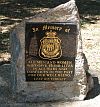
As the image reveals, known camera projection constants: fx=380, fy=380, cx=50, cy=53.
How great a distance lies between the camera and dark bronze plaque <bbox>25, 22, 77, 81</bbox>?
510 centimetres

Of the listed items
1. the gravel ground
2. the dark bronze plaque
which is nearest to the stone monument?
the dark bronze plaque

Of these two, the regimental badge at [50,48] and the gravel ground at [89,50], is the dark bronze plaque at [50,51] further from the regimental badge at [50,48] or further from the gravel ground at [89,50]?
the gravel ground at [89,50]

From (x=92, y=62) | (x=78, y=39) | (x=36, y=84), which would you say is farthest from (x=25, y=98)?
(x=92, y=62)

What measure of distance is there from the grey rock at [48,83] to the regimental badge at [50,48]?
244 millimetres

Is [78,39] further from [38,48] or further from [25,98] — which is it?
[25,98]

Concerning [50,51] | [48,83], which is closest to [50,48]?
[50,51]

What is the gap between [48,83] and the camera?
17.1 ft

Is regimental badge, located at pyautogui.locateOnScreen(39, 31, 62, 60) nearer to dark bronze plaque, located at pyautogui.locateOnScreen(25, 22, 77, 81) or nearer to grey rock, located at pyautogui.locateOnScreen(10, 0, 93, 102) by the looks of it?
dark bronze plaque, located at pyautogui.locateOnScreen(25, 22, 77, 81)

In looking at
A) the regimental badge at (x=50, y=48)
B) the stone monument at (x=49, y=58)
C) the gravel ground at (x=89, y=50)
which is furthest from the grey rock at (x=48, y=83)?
the regimental badge at (x=50, y=48)

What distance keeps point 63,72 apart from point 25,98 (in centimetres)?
63

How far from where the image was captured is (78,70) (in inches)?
203

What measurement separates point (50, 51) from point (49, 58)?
0.32ft

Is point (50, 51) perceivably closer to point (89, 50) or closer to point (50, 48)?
point (50, 48)

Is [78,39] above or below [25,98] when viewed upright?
above
